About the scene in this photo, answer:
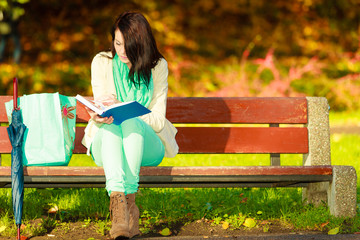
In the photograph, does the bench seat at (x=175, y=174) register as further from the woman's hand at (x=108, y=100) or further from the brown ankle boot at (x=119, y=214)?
the woman's hand at (x=108, y=100)

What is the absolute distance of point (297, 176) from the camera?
3.46 meters

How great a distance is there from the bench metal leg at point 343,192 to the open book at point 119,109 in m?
1.28

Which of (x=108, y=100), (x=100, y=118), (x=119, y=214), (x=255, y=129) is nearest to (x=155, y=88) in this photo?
(x=108, y=100)

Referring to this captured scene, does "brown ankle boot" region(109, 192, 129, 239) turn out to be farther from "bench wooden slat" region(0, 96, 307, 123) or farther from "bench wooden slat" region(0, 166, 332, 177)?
"bench wooden slat" region(0, 96, 307, 123)

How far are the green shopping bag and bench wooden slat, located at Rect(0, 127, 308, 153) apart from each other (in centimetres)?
53

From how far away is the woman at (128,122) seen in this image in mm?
3156

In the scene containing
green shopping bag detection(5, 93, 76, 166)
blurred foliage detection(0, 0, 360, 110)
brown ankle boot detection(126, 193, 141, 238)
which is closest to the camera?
brown ankle boot detection(126, 193, 141, 238)

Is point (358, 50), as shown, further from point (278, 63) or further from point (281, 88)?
point (281, 88)

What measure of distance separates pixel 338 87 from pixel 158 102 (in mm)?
7564

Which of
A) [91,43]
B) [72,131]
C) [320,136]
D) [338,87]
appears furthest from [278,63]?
[72,131]

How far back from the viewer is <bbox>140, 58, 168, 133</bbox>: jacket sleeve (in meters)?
3.44

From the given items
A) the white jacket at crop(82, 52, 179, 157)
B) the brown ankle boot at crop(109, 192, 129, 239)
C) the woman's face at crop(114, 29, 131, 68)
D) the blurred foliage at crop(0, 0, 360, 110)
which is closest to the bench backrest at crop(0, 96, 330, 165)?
the white jacket at crop(82, 52, 179, 157)

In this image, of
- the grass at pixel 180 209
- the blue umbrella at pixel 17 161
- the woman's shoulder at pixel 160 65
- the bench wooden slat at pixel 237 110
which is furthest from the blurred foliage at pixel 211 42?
the blue umbrella at pixel 17 161

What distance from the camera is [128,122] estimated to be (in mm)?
3246
